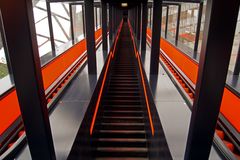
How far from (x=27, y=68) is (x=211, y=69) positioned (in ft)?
5.24

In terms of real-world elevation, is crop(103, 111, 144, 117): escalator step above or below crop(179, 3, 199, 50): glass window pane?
below

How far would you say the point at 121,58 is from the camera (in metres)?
11.4

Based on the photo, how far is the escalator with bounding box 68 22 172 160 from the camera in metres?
3.18

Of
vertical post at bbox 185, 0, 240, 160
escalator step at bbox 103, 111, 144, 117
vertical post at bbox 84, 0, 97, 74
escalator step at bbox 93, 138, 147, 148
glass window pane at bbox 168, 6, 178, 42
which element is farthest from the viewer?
glass window pane at bbox 168, 6, 178, 42

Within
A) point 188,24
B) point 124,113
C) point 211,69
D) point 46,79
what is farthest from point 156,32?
point 188,24

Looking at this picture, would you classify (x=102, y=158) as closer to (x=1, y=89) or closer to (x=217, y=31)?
(x=1, y=89)

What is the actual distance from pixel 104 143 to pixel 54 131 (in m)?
1.93

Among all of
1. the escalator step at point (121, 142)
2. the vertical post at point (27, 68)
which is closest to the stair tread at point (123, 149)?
the escalator step at point (121, 142)

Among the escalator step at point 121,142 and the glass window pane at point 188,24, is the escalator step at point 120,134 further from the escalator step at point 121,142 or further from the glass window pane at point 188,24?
the glass window pane at point 188,24

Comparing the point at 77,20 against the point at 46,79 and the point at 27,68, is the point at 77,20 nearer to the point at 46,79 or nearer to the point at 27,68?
the point at 46,79

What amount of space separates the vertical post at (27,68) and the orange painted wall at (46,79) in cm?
185

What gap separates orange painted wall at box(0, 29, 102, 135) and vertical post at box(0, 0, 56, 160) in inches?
73.0

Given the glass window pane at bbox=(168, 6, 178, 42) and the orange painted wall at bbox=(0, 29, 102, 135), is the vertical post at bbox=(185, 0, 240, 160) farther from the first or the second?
the glass window pane at bbox=(168, 6, 178, 42)

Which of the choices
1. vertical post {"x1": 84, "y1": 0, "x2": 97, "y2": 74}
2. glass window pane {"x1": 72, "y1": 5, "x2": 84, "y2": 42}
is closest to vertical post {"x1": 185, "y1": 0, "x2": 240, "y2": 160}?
vertical post {"x1": 84, "y1": 0, "x2": 97, "y2": 74}
